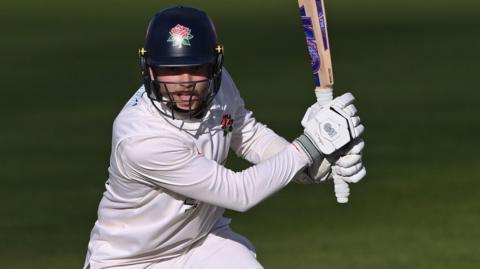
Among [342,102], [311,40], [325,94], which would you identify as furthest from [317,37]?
[342,102]

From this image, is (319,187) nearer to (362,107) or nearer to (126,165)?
(362,107)

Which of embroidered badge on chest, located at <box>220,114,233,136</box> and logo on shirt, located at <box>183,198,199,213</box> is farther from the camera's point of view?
embroidered badge on chest, located at <box>220,114,233,136</box>

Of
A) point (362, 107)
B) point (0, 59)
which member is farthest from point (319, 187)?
point (0, 59)

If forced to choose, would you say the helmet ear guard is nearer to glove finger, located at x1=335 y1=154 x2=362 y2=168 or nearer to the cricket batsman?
the cricket batsman

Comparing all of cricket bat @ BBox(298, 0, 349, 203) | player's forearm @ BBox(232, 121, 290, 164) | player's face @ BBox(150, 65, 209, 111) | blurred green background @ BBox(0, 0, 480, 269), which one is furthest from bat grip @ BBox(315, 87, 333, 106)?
blurred green background @ BBox(0, 0, 480, 269)

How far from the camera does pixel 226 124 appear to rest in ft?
18.4

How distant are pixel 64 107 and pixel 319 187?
3.51 meters

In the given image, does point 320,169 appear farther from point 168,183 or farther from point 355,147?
point 168,183

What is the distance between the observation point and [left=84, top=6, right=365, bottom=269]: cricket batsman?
17.3 feet

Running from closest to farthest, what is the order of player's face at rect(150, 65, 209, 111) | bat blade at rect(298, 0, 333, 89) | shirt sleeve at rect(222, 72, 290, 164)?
player's face at rect(150, 65, 209, 111) → bat blade at rect(298, 0, 333, 89) → shirt sleeve at rect(222, 72, 290, 164)

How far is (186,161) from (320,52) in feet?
2.62

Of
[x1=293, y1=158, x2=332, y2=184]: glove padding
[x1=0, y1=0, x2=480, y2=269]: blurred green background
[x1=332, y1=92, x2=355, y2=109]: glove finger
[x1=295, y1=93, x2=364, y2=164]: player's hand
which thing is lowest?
[x1=0, y1=0, x2=480, y2=269]: blurred green background

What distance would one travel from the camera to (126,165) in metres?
5.32

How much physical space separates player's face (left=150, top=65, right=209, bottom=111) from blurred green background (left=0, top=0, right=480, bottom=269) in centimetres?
265
